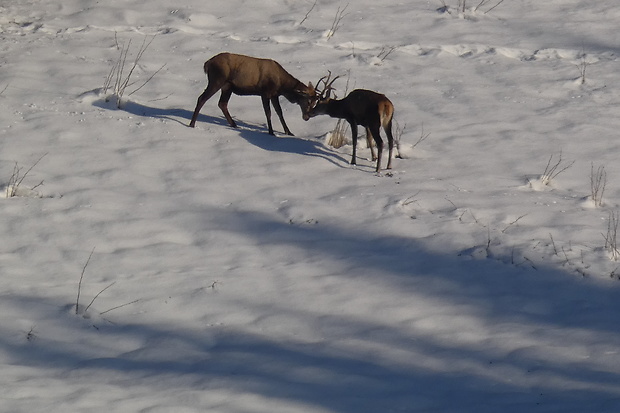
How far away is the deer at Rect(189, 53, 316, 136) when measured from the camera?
12.0 m

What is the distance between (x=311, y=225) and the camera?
9148 mm

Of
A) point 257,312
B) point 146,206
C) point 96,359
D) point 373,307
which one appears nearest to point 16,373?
point 96,359

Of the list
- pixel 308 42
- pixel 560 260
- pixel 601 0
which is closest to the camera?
pixel 560 260

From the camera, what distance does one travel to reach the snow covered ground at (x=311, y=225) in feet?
20.1

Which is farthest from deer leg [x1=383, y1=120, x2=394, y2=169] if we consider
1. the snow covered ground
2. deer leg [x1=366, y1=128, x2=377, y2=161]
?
deer leg [x1=366, y1=128, x2=377, y2=161]

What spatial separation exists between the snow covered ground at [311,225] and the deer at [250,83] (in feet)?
1.19

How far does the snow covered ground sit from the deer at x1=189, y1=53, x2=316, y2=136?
0.36 metres

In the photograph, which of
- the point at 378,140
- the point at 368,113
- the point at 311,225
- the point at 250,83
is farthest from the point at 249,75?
the point at 311,225

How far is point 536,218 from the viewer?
9250 millimetres

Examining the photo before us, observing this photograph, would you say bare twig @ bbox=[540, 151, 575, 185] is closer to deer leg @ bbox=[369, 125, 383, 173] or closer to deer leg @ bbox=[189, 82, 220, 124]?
deer leg @ bbox=[369, 125, 383, 173]

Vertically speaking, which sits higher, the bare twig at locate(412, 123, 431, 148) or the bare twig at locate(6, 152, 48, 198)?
the bare twig at locate(6, 152, 48, 198)

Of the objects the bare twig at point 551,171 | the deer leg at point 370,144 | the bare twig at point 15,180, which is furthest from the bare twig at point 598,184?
the bare twig at point 15,180

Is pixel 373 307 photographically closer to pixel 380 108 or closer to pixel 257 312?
pixel 257 312

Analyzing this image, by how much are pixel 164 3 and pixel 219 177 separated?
300 inches
